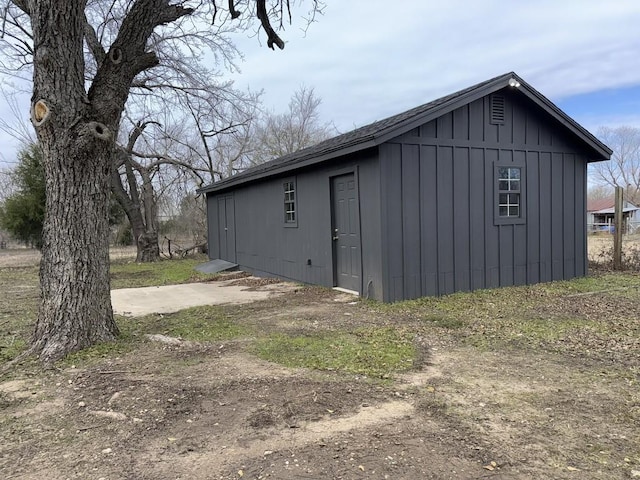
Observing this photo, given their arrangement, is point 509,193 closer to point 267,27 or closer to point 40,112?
point 267,27

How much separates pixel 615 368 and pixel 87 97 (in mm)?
5601

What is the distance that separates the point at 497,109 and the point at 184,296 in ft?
21.7

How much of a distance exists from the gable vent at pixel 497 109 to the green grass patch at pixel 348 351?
4765mm

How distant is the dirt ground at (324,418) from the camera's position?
2.56 metres

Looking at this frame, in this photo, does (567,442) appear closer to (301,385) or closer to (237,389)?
(301,385)

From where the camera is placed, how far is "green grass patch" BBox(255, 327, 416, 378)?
4266mm

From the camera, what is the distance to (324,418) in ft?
10.4

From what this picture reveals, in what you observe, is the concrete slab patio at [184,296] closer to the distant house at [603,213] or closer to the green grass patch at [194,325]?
the green grass patch at [194,325]

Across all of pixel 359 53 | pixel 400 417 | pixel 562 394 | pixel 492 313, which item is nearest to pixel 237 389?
pixel 400 417

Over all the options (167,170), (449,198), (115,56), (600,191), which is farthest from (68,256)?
(600,191)

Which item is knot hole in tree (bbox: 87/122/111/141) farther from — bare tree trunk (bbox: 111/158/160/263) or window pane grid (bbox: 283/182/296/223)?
bare tree trunk (bbox: 111/158/160/263)

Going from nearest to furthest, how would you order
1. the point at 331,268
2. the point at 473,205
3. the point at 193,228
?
the point at 473,205, the point at 331,268, the point at 193,228

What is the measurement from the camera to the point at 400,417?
3.16 m

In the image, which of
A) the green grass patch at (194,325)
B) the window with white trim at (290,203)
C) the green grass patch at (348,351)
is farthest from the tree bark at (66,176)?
the window with white trim at (290,203)
